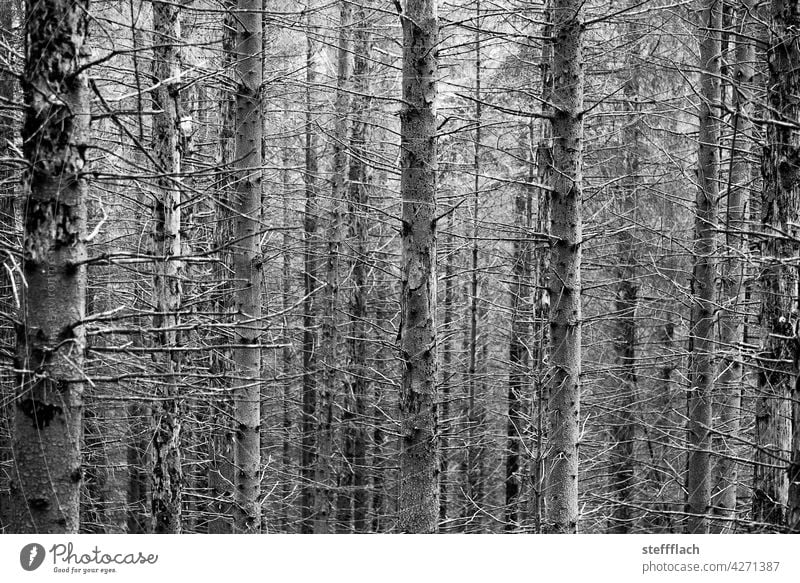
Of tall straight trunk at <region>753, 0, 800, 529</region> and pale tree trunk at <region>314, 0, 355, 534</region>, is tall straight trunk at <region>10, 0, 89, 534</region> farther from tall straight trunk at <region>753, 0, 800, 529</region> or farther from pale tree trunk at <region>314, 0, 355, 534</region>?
pale tree trunk at <region>314, 0, 355, 534</region>

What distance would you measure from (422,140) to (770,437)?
13.0 feet

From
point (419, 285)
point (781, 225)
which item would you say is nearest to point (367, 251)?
point (419, 285)

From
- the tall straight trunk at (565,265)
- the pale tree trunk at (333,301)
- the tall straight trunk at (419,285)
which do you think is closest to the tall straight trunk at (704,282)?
the tall straight trunk at (565,265)

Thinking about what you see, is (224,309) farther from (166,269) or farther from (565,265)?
(565,265)

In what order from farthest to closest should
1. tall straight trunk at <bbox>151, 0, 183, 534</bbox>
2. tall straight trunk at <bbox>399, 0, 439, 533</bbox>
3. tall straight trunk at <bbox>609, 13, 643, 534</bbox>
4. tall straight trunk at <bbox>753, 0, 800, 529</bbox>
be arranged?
tall straight trunk at <bbox>609, 13, 643, 534</bbox>, tall straight trunk at <bbox>151, 0, 183, 534</bbox>, tall straight trunk at <bbox>399, 0, 439, 533</bbox>, tall straight trunk at <bbox>753, 0, 800, 529</bbox>

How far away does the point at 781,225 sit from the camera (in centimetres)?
588

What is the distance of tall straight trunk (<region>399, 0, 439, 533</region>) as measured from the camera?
7.05 meters

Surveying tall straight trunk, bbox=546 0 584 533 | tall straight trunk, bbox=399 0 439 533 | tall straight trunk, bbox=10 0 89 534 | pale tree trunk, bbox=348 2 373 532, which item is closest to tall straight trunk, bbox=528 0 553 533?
tall straight trunk, bbox=546 0 584 533

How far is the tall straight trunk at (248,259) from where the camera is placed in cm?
870

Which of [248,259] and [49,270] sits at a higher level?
[248,259]
